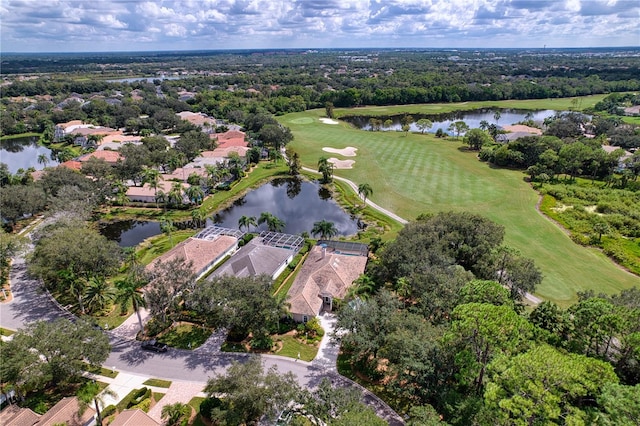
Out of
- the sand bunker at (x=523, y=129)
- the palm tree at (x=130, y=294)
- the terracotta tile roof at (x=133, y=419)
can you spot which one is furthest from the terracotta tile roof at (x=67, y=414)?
the sand bunker at (x=523, y=129)

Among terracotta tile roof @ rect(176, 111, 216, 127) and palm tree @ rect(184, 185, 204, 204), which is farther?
terracotta tile roof @ rect(176, 111, 216, 127)

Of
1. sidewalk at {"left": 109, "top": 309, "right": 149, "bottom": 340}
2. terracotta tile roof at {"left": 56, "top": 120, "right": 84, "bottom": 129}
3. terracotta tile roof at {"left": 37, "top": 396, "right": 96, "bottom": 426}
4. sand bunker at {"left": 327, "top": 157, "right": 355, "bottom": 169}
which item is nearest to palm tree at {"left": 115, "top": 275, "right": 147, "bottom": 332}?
sidewalk at {"left": 109, "top": 309, "right": 149, "bottom": 340}

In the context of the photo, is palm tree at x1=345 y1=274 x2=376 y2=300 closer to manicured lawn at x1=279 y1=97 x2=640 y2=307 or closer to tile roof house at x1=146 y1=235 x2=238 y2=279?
tile roof house at x1=146 y1=235 x2=238 y2=279

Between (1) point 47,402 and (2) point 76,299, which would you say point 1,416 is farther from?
(2) point 76,299

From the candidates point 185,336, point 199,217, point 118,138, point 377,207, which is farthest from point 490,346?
point 118,138

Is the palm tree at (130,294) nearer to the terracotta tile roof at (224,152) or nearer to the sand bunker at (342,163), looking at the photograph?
the terracotta tile roof at (224,152)

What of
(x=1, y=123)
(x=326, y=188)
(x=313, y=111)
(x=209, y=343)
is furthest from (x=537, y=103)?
(x=1, y=123)
